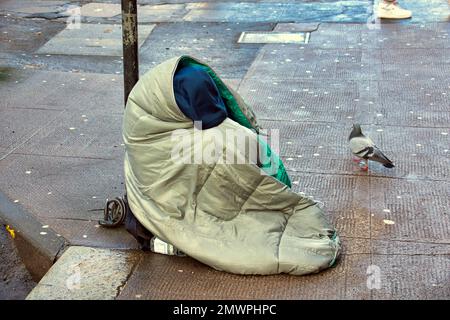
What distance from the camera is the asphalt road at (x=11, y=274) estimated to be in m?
5.36

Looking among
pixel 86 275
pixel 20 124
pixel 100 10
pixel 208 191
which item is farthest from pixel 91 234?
pixel 100 10

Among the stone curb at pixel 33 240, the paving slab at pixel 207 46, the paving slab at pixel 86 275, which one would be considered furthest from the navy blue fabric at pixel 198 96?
the paving slab at pixel 207 46

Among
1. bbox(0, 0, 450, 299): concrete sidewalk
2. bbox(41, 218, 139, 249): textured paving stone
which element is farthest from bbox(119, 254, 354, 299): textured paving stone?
bbox(41, 218, 139, 249): textured paving stone

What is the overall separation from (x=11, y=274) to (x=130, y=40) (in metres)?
1.94

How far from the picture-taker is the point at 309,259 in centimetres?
465

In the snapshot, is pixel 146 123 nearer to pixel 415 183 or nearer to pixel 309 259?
pixel 309 259

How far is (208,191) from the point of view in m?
4.73

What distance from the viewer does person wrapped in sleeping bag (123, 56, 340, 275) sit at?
459 cm

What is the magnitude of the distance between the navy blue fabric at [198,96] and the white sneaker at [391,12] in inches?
293

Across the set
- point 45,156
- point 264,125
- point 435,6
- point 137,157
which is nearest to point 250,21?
point 435,6

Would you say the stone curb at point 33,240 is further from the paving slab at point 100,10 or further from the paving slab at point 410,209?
the paving slab at point 100,10

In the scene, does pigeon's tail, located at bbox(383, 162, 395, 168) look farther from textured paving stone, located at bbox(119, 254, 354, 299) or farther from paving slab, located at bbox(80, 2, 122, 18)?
paving slab, located at bbox(80, 2, 122, 18)

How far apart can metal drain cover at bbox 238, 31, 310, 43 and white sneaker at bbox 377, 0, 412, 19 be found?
1415 mm
